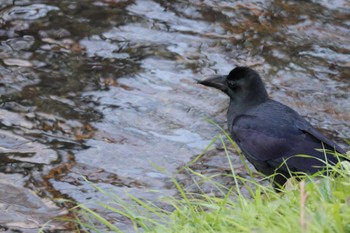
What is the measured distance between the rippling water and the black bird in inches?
29.4

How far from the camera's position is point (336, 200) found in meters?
3.73

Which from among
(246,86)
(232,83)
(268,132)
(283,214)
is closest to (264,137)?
(268,132)

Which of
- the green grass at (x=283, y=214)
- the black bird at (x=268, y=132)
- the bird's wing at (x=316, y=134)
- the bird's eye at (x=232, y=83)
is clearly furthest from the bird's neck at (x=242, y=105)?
the green grass at (x=283, y=214)

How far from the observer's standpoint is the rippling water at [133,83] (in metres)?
6.60

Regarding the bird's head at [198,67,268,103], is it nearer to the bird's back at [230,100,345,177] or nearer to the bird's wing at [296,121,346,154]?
the bird's back at [230,100,345,177]

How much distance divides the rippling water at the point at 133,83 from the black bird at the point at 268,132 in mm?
746

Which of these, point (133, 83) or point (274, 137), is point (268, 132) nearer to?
point (274, 137)

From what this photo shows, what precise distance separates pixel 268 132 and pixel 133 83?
249 cm

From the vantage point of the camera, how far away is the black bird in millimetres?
5555

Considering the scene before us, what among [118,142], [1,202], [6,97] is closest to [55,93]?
[6,97]

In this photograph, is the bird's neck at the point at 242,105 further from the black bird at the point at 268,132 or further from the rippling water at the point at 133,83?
the rippling water at the point at 133,83

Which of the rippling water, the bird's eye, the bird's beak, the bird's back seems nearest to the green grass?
the bird's back

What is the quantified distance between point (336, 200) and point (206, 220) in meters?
0.64

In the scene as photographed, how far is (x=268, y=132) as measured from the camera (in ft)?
19.5
